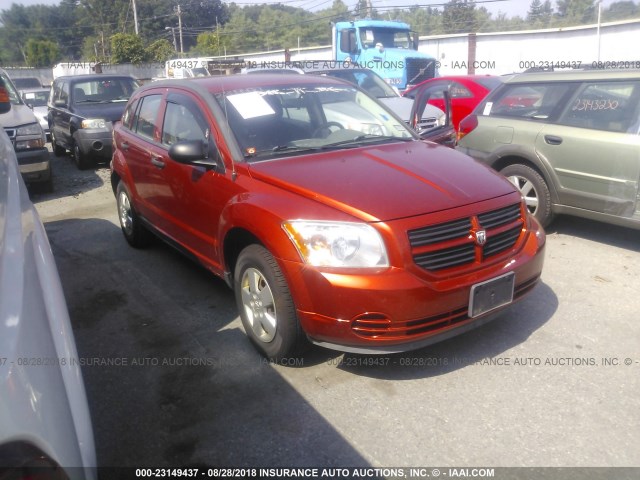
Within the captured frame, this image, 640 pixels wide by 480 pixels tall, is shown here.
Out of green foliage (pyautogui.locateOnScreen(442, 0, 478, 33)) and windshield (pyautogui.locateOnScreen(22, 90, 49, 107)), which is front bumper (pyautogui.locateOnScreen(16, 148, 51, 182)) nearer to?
windshield (pyautogui.locateOnScreen(22, 90, 49, 107))

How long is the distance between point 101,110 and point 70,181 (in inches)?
62.7

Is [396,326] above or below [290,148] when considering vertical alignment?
below

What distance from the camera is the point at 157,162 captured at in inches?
185

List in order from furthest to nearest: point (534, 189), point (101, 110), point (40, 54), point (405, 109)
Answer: point (40, 54)
point (101, 110)
point (405, 109)
point (534, 189)

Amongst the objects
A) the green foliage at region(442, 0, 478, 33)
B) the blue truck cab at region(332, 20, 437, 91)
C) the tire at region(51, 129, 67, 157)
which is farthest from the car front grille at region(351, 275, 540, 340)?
the green foliage at region(442, 0, 478, 33)

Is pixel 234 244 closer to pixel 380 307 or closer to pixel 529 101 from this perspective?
pixel 380 307

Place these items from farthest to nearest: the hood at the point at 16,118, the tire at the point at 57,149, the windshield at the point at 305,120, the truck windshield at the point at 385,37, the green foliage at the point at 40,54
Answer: the green foliage at the point at 40,54
the truck windshield at the point at 385,37
the tire at the point at 57,149
the hood at the point at 16,118
the windshield at the point at 305,120

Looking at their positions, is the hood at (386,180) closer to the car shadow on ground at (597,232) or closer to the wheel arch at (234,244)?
the wheel arch at (234,244)

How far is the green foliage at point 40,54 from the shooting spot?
58.7 metres

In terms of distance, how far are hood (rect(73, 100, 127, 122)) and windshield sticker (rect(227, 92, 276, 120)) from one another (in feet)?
23.6

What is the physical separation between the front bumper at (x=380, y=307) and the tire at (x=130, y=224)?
3.09 m

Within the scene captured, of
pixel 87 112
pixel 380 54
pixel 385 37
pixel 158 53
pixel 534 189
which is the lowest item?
pixel 534 189

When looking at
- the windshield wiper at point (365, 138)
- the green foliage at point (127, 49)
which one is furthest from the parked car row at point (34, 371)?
the green foliage at point (127, 49)

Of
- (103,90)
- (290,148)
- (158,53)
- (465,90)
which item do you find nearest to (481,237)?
(290,148)
